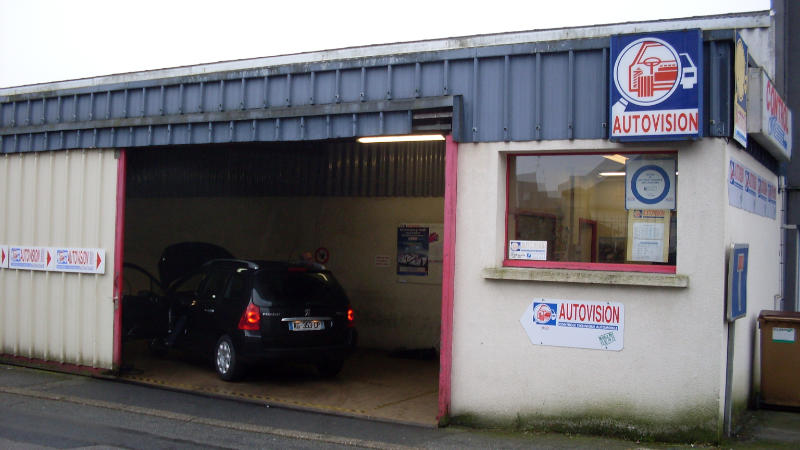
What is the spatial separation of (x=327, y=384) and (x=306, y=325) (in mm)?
1017

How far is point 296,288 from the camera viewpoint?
420 inches

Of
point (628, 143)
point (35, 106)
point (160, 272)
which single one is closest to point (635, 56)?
point (628, 143)

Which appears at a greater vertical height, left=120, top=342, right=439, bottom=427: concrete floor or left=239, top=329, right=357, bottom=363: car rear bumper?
left=239, top=329, right=357, bottom=363: car rear bumper

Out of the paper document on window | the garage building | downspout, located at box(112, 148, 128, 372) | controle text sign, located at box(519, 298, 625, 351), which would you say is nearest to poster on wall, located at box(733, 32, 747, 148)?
the garage building

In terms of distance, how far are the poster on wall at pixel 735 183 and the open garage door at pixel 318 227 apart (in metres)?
5.17

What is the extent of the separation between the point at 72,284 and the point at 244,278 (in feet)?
9.55

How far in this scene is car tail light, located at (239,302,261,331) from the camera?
1020cm

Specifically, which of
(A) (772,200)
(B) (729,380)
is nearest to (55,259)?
(B) (729,380)

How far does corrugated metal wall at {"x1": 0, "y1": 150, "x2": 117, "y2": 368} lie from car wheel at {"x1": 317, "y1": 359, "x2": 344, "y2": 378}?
308 cm

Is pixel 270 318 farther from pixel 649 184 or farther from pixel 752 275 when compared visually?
pixel 752 275

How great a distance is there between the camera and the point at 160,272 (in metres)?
15.1

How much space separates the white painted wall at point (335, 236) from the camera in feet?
45.6

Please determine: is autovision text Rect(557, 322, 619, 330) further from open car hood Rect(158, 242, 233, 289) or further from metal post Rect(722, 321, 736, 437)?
open car hood Rect(158, 242, 233, 289)

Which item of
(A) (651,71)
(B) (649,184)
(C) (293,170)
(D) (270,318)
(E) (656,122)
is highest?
(A) (651,71)
